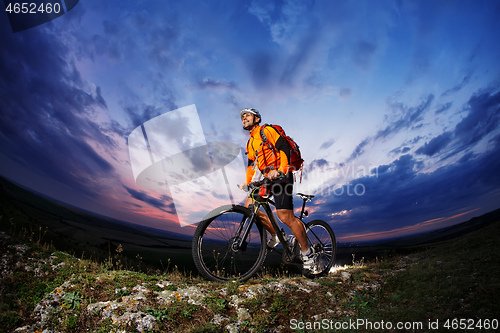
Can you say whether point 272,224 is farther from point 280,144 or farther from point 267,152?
point 280,144

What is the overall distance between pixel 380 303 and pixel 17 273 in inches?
256

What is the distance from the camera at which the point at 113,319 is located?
3229 mm

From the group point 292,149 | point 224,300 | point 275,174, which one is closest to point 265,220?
point 275,174

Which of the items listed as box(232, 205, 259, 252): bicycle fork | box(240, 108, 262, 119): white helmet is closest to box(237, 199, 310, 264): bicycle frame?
Result: box(232, 205, 259, 252): bicycle fork

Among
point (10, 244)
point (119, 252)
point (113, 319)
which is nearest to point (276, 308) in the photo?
point (113, 319)

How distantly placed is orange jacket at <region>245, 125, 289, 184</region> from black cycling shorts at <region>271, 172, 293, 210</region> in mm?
386

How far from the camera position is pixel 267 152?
5.33m

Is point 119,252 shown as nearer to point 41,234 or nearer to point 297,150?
point 41,234

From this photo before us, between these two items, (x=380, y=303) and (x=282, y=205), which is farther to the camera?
(x=282, y=205)

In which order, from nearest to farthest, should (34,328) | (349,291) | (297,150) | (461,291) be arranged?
1. (34,328)
2. (461,291)
3. (349,291)
4. (297,150)

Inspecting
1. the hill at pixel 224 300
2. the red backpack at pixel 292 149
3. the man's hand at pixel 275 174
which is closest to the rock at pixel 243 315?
the hill at pixel 224 300

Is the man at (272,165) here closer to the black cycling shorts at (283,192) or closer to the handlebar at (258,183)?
the black cycling shorts at (283,192)

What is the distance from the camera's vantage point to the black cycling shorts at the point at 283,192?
535cm

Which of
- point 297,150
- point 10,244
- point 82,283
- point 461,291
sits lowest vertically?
point 461,291
